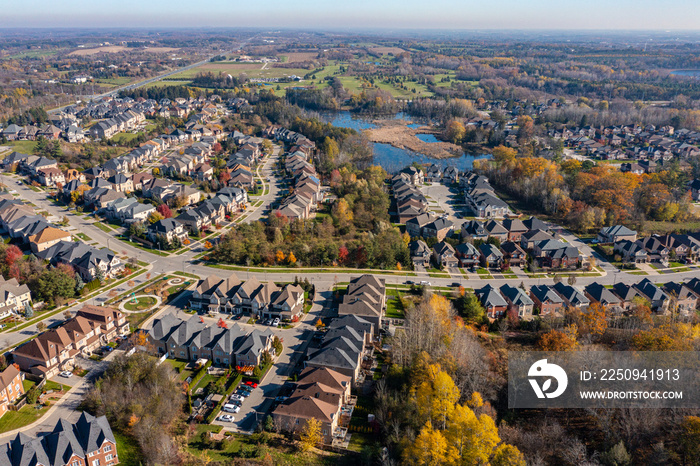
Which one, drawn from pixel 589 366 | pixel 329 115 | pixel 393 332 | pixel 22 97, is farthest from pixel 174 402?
pixel 22 97

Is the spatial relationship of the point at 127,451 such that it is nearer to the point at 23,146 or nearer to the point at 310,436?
the point at 310,436

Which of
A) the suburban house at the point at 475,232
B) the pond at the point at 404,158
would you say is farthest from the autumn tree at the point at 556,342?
the pond at the point at 404,158

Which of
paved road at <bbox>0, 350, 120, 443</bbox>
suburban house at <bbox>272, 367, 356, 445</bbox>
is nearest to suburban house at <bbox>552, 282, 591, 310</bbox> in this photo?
suburban house at <bbox>272, 367, 356, 445</bbox>

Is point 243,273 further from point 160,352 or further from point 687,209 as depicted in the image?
point 687,209

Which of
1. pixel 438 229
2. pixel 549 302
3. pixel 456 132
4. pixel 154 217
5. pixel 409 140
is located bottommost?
pixel 549 302

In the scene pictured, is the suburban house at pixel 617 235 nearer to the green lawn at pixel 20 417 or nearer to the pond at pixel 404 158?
the pond at pixel 404 158

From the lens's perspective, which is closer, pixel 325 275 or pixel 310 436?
pixel 310 436

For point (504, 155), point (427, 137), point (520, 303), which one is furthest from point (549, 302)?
point (427, 137)
